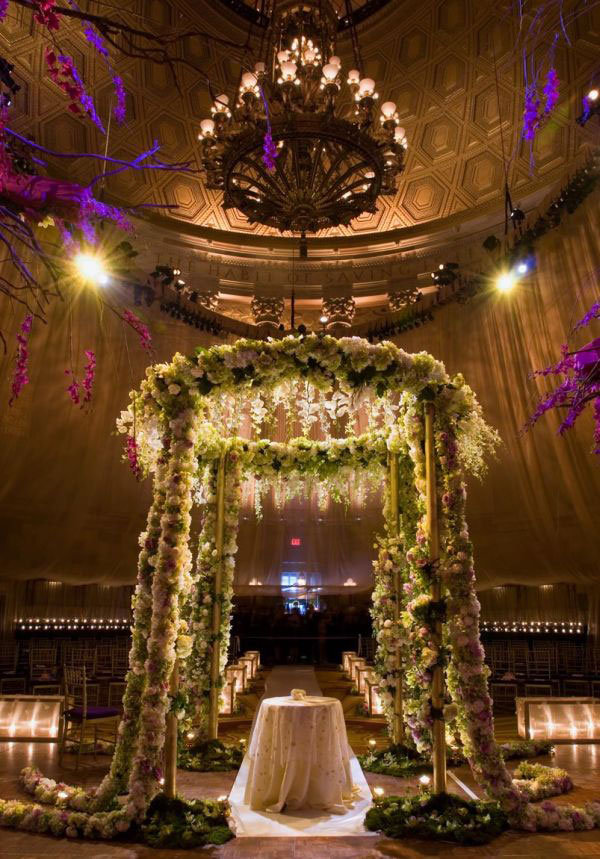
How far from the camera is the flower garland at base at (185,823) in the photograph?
4391 millimetres

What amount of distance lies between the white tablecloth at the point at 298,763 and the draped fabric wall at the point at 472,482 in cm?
732

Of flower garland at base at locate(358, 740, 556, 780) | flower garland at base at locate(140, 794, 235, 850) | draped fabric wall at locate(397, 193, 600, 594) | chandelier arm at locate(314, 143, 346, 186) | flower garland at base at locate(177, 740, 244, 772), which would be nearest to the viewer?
flower garland at base at locate(140, 794, 235, 850)

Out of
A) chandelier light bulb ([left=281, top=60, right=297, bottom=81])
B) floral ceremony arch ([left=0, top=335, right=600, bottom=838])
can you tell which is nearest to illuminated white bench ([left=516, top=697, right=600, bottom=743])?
floral ceremony arch ([left=0, top=335, right=600, bottom=838])

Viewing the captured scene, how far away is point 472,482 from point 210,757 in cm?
872

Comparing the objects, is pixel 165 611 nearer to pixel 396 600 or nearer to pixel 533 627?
pixel 396 600

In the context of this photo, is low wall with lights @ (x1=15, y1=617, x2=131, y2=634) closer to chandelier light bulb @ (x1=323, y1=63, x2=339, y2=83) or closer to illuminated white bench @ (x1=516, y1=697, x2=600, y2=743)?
illuminated white bench @ (x1=516, y1=697, x2=600, y2=743)

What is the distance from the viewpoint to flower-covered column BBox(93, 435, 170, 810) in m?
4.93

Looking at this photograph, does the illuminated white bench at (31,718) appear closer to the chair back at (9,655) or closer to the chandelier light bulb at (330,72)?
the chair back at (9,655)

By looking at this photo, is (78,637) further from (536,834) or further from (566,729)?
(536,834)

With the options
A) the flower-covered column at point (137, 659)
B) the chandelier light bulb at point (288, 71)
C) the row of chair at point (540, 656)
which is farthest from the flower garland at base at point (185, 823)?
the row of chair at point (540, 656)

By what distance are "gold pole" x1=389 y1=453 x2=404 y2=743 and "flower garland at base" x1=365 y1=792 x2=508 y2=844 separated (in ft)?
5.43

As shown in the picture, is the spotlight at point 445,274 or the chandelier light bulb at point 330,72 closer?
the chandelier light bulb at point 330,72

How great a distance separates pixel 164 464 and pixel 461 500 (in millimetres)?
2356

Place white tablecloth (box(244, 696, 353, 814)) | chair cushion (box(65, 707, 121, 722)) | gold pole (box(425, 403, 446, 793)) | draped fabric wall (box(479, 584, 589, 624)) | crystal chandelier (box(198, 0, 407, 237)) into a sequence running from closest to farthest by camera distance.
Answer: gold pole (box(425, 403, 446, 793)) → white tablecloth (box(244, 696, 353, 814)) → chair cushion (box(65, 707, 121, 722)) → crystal chandelier (box(198, 0, 407, 237)) → draped fabric wall (box(479, 584, 589, 624))
